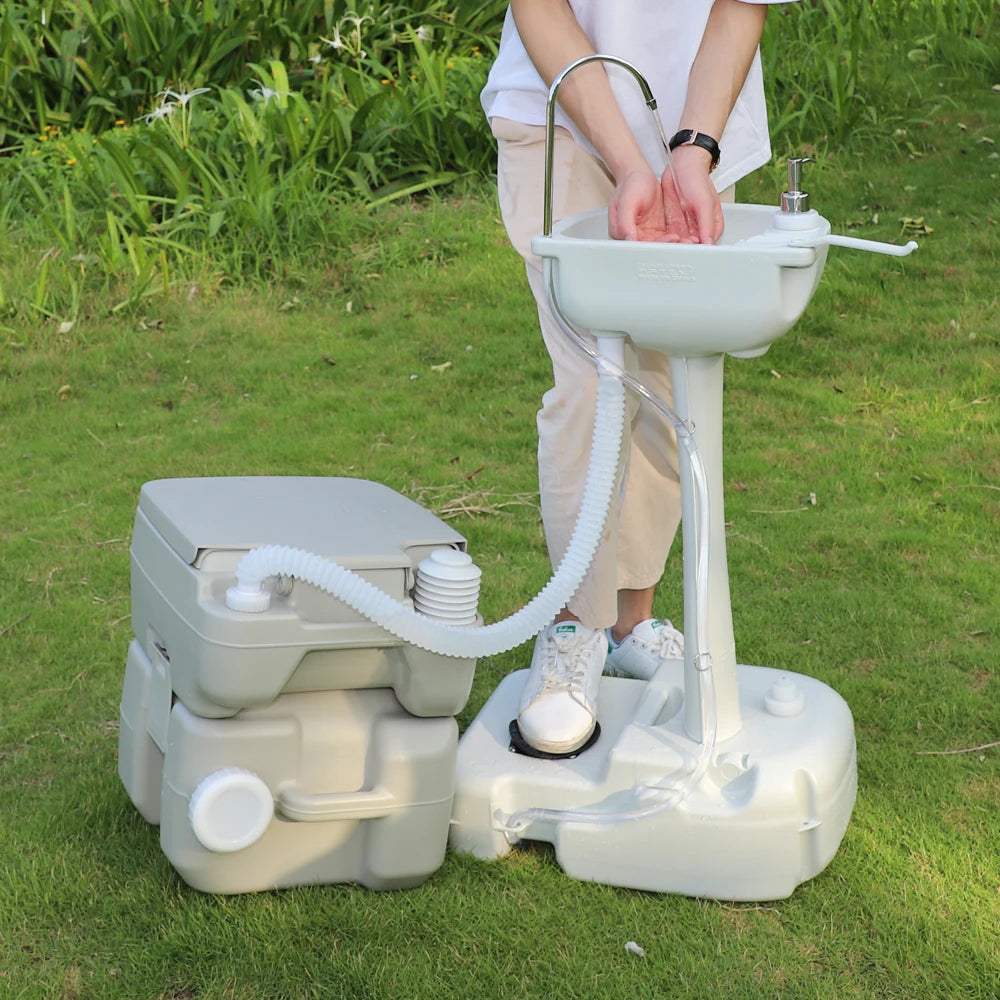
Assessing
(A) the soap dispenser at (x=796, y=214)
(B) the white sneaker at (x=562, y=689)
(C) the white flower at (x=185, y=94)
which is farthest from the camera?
(C) the white flower at (x=185, y=94)

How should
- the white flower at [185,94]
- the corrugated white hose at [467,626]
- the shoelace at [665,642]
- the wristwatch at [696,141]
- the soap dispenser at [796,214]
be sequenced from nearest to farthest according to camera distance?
the corrugated white hose at [467,626], the soap dispenser at [796,214], the wristwatch at [696,141], the shoelace at [665,642], the white flower at [185,94]

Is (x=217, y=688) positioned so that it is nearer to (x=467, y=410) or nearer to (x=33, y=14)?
(x=467, y=410)

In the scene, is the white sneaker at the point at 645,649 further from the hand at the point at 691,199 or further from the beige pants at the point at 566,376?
the hand at the point at 691,199

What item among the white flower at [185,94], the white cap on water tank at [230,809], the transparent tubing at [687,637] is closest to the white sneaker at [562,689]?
the transparent tubing at [687,637]

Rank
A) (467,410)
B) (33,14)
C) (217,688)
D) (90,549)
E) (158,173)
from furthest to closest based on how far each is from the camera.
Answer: (33,14) < (158,173) < (467,410) < (90,549) < (217,688)

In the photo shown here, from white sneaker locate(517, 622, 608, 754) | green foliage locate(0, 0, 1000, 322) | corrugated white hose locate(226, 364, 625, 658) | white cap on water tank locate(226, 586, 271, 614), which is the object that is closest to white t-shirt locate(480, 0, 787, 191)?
corrugated white hose locate(226, 364, 625, 658)

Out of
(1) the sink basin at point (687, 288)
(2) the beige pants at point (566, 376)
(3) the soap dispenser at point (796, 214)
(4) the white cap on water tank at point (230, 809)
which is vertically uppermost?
(3) the soap dispenser at point (796, 214)

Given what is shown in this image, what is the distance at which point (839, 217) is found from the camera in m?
4.73

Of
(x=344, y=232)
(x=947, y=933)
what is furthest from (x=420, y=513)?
(x=344, y=232)

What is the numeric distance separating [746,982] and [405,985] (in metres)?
0.41

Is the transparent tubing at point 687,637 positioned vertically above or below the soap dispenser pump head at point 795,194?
below

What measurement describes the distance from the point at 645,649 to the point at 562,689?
0.34 m

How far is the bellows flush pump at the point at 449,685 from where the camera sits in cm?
166

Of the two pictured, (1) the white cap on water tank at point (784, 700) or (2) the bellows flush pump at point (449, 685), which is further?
(1) the white cap on water tank at point (784, 700)
